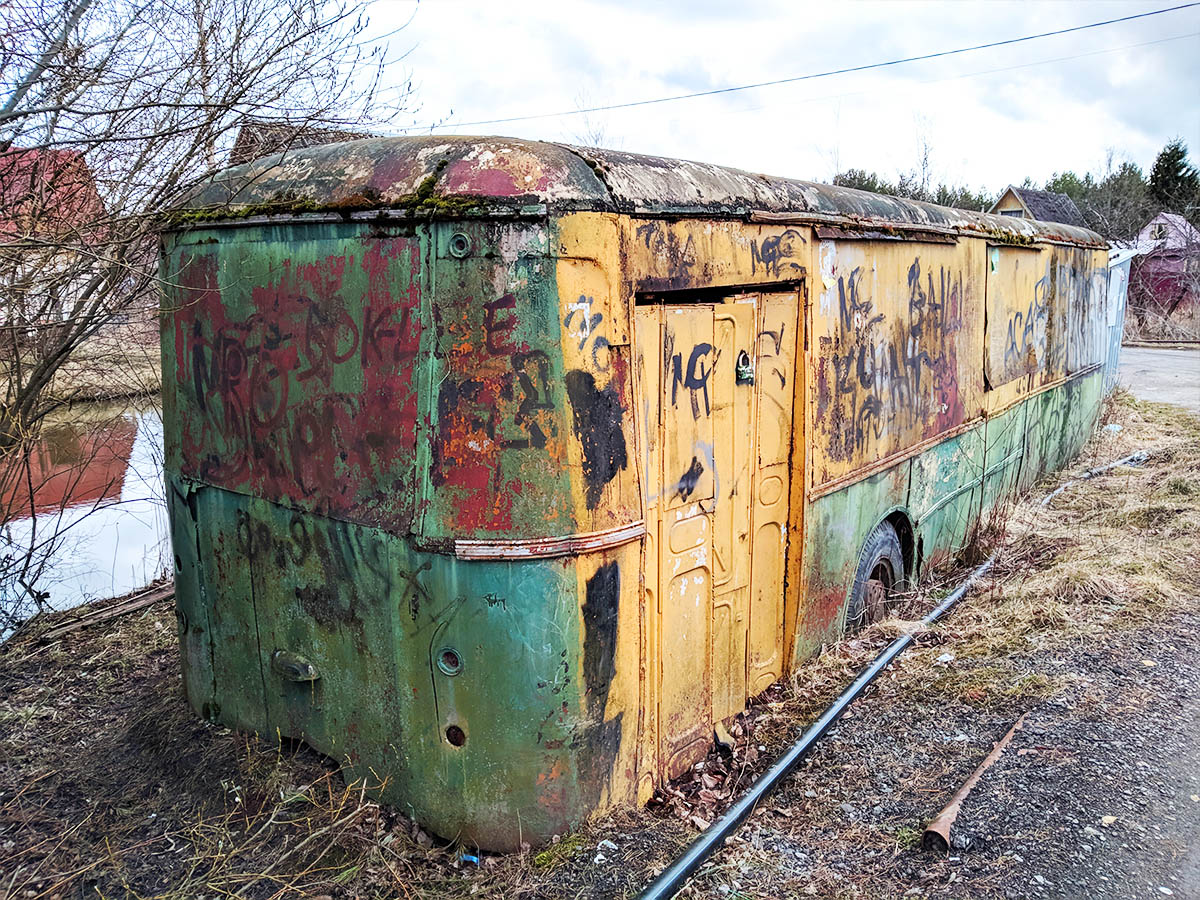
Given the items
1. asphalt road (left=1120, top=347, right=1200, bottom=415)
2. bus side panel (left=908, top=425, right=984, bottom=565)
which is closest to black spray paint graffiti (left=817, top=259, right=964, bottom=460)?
bus side panel (left=908, top=425, right=984, bottom=565)

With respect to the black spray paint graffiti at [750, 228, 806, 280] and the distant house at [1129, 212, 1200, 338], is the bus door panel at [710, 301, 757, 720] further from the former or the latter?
the distant house at [1129, 212, 1200, 338]

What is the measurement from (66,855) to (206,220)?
2644 millimetres

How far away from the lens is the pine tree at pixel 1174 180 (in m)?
36.2

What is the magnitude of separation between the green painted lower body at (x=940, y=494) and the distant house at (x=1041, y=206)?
87.9 ft

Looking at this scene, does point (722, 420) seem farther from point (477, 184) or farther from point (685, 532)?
point (477, 184)

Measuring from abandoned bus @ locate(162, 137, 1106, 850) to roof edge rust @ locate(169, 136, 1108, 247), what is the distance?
14mm

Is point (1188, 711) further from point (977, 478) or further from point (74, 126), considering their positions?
point (74, 126)

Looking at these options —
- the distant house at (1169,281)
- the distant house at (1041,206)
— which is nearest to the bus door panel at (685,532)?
the distant house at (1169,281)

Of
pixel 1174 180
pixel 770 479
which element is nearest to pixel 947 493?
pixel 770 479

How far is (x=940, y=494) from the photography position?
625 centimetres

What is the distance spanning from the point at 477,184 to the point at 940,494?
4.62 metres

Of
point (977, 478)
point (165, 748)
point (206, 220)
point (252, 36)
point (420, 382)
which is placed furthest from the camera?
point (977, 478)

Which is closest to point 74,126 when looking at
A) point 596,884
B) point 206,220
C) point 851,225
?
point 206,220

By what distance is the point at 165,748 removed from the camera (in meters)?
4.02
